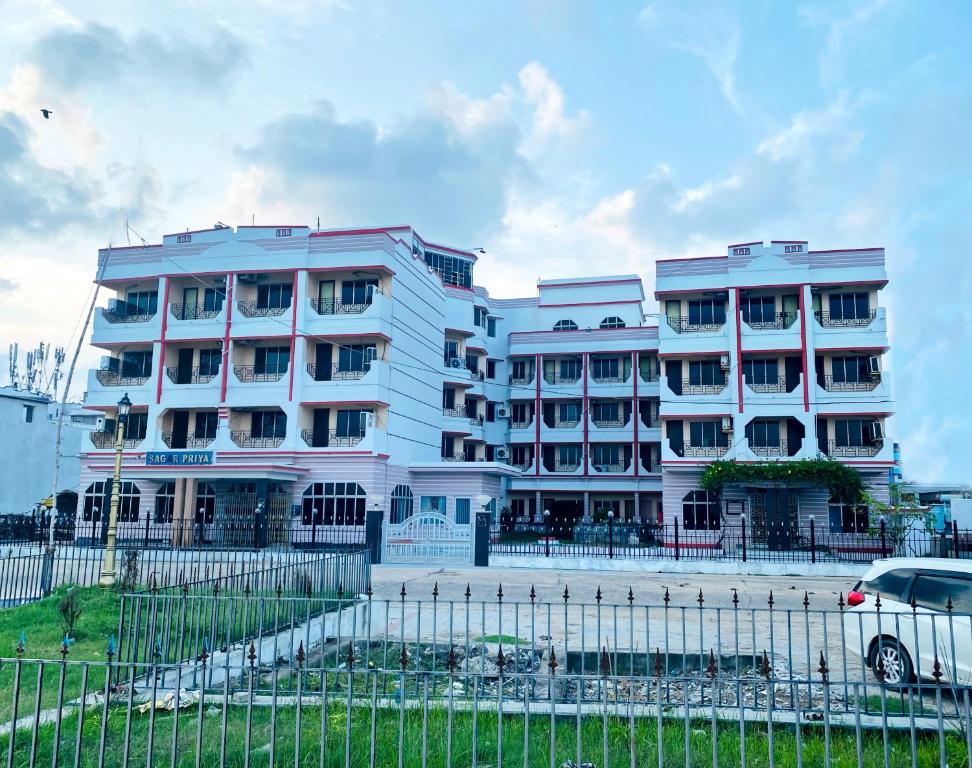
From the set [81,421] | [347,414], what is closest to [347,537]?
[347,414]

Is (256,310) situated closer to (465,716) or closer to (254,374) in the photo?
(254,374)

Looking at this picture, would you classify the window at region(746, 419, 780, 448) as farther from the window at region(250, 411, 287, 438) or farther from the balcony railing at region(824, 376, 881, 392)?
the window at region(250, 411, 287, 438)

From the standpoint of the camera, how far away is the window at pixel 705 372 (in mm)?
38375

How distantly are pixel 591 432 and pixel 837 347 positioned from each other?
15178 mm

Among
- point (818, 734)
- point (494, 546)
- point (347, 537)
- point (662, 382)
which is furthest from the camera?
point (662, 382)

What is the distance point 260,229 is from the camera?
36250mm

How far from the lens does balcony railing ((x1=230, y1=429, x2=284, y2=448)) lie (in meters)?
34.6

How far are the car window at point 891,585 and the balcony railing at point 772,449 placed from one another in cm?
2643

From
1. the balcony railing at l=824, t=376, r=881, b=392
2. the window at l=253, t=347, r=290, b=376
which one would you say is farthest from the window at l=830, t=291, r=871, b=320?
the window at l=253, t=347, r=290, b=376

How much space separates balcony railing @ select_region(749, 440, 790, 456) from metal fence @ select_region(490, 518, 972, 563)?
132 inches

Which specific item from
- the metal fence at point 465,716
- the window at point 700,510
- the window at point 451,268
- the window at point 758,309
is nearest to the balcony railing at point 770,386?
the window at point 758,309

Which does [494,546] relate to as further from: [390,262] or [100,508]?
[100,508]

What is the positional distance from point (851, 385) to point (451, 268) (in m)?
22.4

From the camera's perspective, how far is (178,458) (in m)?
33.5
